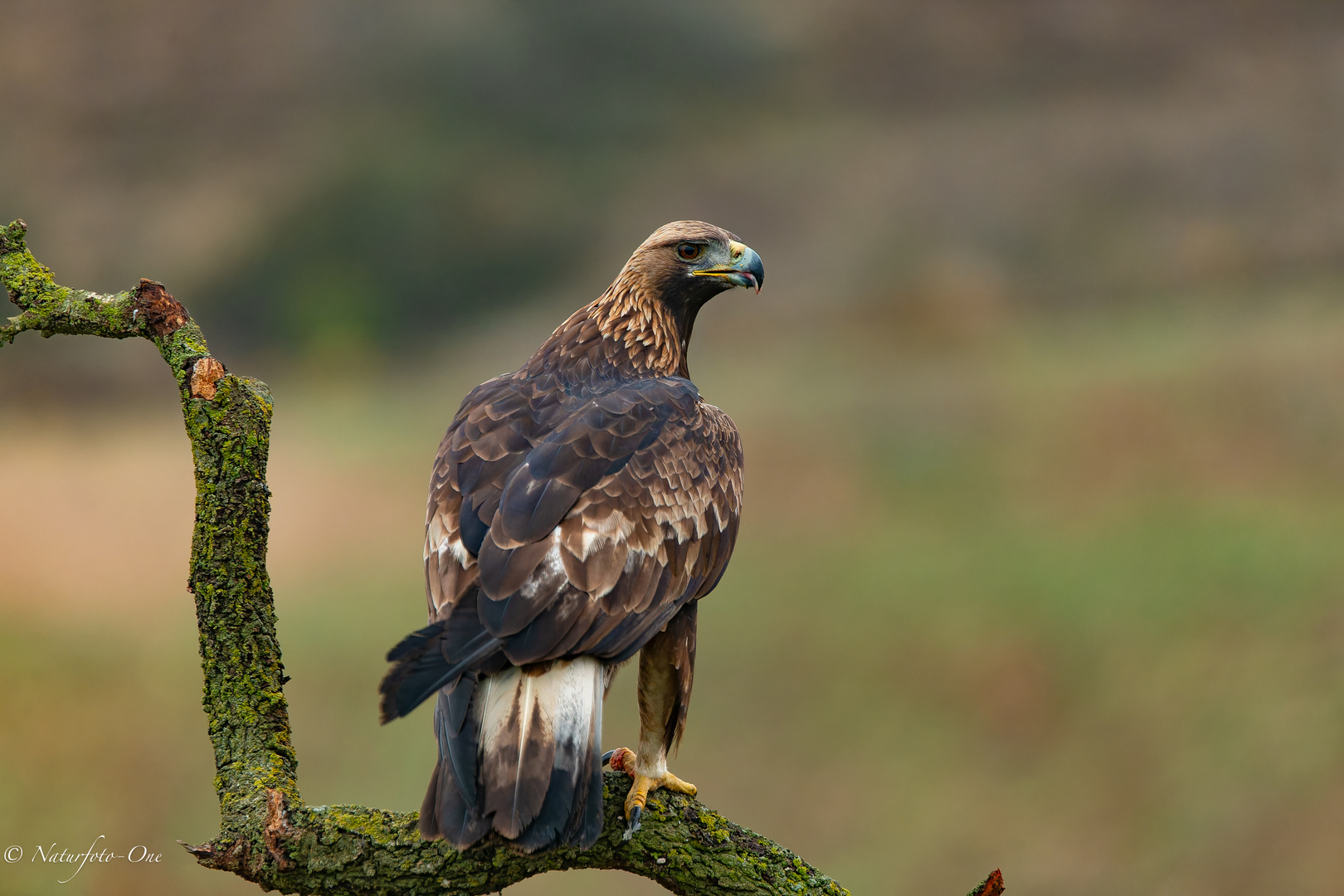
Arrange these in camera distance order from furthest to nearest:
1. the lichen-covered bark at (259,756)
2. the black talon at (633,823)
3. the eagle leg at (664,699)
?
the eagle leg at (664,699), the black talon at (633,823), the lichen-covered bark at (259,756)

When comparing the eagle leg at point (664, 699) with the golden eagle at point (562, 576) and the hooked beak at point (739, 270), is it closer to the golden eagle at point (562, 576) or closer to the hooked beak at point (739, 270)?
the golden eagle at point (562, 576)

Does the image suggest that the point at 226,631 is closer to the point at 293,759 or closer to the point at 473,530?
the point at 293,759

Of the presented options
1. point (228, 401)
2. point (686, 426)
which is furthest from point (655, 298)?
point (228, 401)

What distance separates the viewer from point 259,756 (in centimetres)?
323

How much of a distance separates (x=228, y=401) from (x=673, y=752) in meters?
1.78

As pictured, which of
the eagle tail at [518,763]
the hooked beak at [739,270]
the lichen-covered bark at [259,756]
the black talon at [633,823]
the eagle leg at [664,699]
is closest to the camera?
the eagle tail at [518,763]

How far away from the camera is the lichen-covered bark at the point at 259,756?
9.71 ft

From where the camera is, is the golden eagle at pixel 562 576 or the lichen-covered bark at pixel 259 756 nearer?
the golden eagle at pixel 562 576

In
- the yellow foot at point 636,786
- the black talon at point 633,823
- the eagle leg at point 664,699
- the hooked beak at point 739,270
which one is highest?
the hooked beak at point 739,270

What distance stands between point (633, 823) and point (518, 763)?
2.12ft

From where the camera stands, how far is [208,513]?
329 cm

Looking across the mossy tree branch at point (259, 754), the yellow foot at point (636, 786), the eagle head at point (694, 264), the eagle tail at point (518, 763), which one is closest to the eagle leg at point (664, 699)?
the yellow foot at point (636, 786)

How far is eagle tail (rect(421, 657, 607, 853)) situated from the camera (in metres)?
2.71

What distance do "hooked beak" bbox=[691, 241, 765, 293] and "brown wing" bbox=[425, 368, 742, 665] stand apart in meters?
0.72
